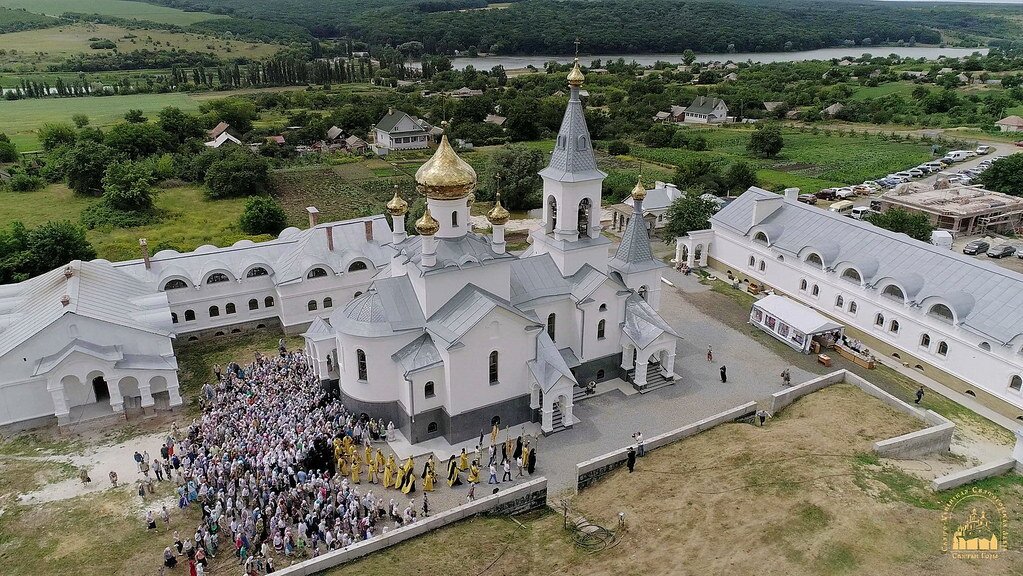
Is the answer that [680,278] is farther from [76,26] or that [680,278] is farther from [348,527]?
[76,26]

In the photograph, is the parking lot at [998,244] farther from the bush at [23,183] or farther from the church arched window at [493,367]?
the bush at [23,183]

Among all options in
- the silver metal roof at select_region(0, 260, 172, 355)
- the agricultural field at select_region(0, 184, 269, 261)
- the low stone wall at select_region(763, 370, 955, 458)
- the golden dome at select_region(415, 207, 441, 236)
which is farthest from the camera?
the agricultural field at select_region(0, 184, 269, 261)

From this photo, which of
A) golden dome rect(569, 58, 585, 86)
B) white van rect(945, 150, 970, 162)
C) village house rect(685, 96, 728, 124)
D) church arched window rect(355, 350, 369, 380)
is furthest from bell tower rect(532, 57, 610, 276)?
village house rect(685, 96, 728, 124)

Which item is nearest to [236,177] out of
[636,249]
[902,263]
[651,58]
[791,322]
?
[636,249]

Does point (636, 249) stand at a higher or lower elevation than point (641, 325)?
higher

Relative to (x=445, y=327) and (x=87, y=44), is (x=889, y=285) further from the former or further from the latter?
(x=87, y=44)

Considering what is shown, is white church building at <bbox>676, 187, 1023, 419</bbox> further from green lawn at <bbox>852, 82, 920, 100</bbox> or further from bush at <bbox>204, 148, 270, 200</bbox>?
green lawn at <bbox>852, 82, 920, 100</bbox>
